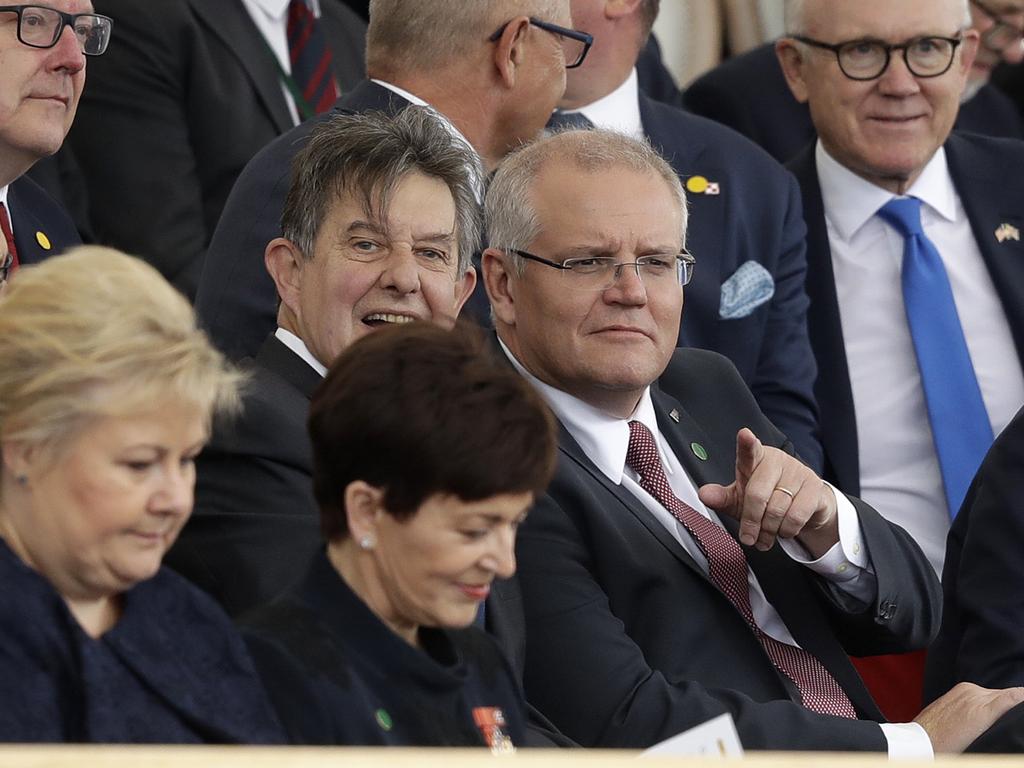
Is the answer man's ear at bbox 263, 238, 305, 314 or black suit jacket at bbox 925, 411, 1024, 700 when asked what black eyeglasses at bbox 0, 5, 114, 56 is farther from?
black suit jacket at bbox 925, 411, 1024, 700

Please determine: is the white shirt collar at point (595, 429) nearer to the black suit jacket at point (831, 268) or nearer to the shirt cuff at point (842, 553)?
the shirt cuff at point (842, 553)

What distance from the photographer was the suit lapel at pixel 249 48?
13.5ft

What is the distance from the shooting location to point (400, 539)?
198cm

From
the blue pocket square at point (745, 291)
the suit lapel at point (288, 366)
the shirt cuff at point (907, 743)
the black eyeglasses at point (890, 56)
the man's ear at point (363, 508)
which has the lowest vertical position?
the shirt cuff at point (907, 743)

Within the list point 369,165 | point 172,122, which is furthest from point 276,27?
point 369,165

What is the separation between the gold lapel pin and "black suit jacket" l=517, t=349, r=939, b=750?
128cm

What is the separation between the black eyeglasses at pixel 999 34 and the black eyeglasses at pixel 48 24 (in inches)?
119

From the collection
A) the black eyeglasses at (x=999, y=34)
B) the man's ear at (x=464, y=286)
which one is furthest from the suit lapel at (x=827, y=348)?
the man's ear at (x=464, y=286)

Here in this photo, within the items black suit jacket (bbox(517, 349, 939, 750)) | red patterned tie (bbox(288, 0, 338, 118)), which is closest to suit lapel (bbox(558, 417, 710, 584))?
black suit jacket (bbox(517, 349, 939, 750))

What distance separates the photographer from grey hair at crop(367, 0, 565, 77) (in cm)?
351

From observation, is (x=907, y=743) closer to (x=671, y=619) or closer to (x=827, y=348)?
(x=671, y=619)

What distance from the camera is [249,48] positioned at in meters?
4.15

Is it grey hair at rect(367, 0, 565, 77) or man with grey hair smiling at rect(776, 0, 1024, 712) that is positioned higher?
grey hair at rect(367, 0, 565, 77)

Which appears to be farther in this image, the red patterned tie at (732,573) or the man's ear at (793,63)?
the man's ear at (793,63)
